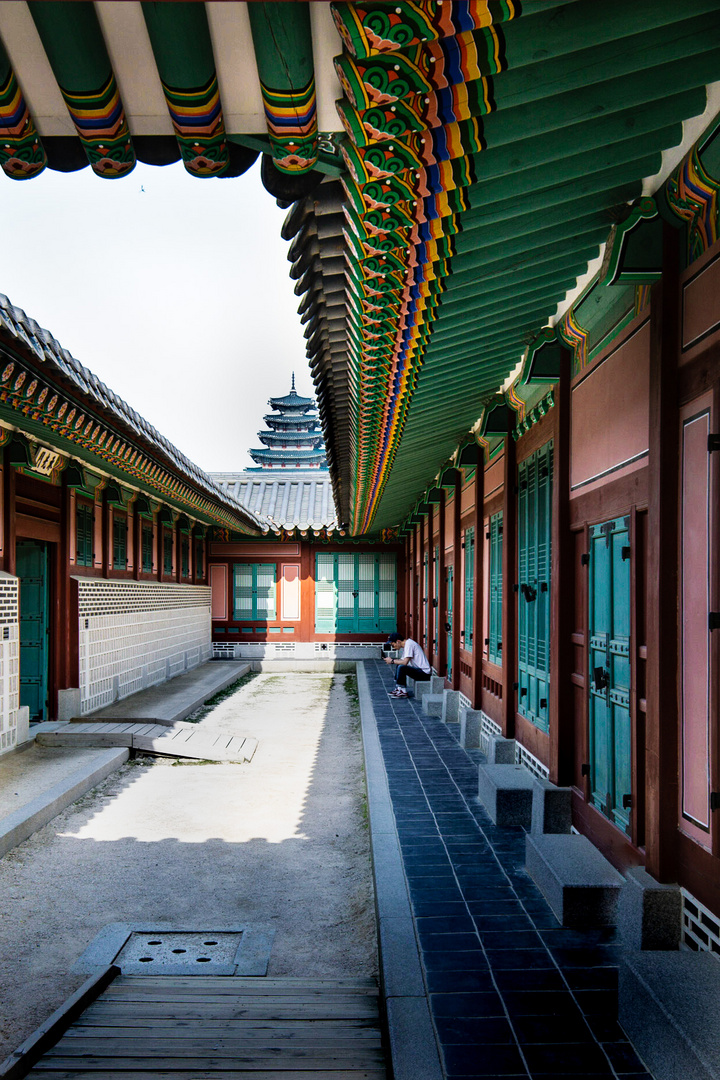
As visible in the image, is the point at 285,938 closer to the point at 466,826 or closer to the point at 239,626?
the point at 466,826

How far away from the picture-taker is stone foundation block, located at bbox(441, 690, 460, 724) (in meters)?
10.3

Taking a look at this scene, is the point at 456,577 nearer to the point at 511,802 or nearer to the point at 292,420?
the point at 511,802

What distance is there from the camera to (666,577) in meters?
3.51

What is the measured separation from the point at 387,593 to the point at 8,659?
541 inches

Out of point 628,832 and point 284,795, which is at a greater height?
point 628,832

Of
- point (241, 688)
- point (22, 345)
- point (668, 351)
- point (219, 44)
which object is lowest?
point (241, 688)

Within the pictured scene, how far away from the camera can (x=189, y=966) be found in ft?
14.2

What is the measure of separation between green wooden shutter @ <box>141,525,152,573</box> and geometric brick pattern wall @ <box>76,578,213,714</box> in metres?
0.36

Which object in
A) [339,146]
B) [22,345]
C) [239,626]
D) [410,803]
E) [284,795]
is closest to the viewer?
[339,146]

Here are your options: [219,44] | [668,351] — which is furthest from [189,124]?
[668,351]

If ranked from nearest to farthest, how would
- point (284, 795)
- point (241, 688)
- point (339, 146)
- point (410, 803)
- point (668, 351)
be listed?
point (339, 146) < point (668, 351) < point (410, 803) < point (284, 795) < point (241, 688)

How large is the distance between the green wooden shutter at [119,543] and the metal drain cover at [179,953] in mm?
8884

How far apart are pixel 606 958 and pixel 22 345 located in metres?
5.35

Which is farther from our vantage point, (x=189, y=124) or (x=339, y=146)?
(x=339, y=146)
